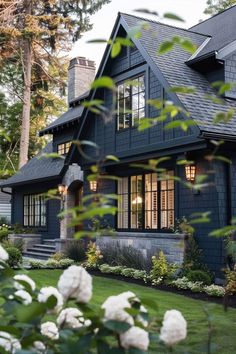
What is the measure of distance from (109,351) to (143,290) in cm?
826

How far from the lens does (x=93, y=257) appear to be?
1330 cm

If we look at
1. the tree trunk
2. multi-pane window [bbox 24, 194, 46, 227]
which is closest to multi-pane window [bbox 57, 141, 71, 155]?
multi-pane window [bbox 24, 194, 46, 227]

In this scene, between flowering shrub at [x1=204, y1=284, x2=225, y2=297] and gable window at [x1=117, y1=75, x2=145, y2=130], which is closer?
flowering shrub at [x1=204, y1=284, x2=225, y2=297]

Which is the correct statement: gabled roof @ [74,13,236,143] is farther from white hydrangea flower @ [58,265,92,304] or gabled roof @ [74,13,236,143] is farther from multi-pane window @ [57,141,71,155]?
white hydrangea flower @ [58,265,92,304]

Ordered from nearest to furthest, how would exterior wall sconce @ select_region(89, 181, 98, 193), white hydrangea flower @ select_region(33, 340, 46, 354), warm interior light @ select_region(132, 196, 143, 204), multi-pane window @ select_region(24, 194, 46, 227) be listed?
white hydrangea flower @ select_region(33, 340, 46, 354) < warm interior light @ select_region(132, 196, 143, 204) < exterior wall sconce @ select_region(89, 181, 98, 193) < multi-pane window @ select_region(24, 194, 46, 227)

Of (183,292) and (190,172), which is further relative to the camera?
(190,172)

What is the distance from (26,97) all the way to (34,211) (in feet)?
28.8

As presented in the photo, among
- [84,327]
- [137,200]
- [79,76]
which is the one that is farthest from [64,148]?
[84,327]

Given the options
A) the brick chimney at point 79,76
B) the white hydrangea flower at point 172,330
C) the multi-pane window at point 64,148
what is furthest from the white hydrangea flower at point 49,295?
the brick chimney at point 79,76

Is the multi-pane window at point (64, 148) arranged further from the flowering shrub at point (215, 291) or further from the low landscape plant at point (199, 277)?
the flowering shrub at point (215, 291)

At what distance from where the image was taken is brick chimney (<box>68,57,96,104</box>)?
68.3ft

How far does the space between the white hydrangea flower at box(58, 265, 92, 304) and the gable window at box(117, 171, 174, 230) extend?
980 centimetres

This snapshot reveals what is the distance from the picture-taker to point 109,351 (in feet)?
5.93

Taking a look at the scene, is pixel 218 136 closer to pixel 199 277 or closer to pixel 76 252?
pixel 199 277
